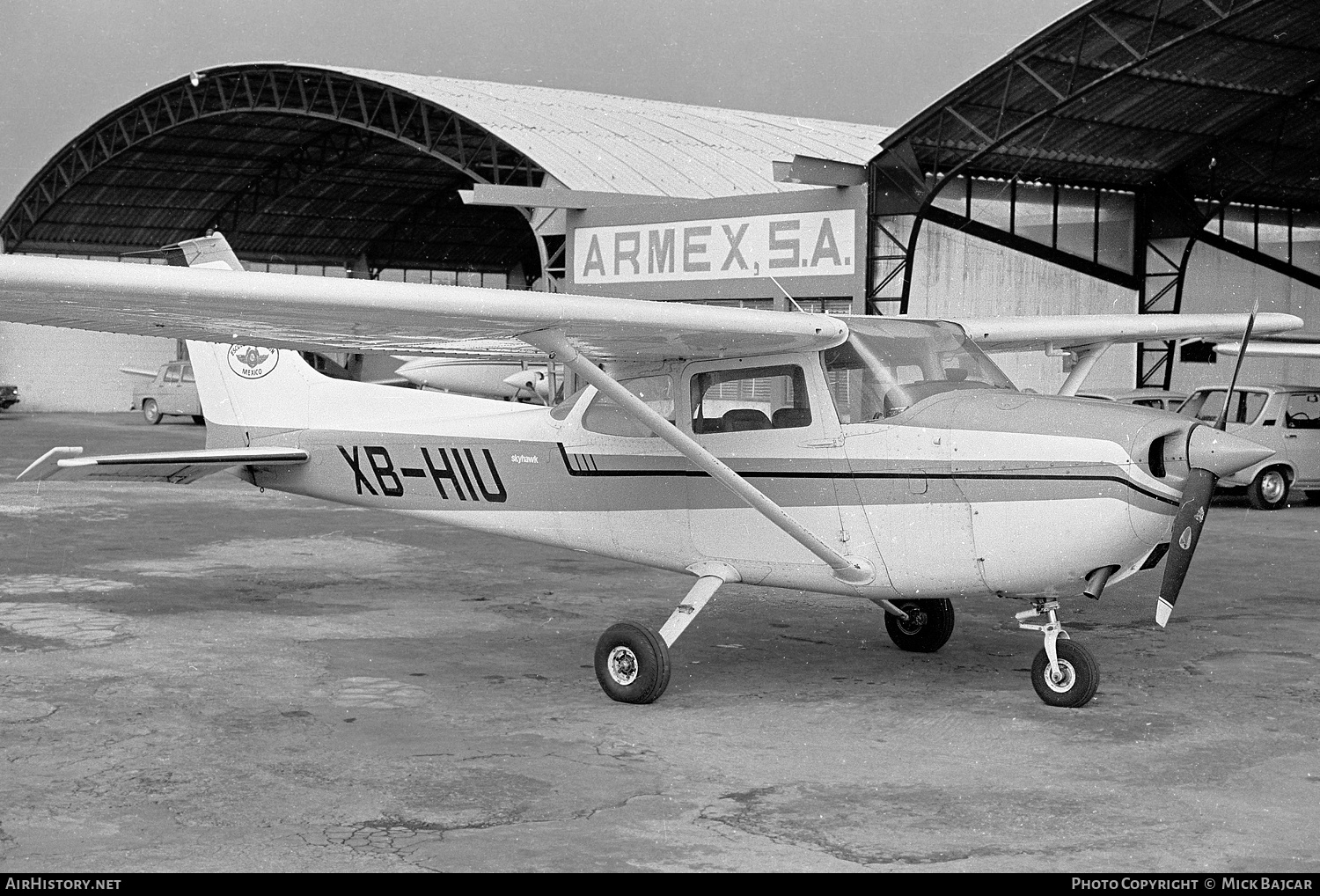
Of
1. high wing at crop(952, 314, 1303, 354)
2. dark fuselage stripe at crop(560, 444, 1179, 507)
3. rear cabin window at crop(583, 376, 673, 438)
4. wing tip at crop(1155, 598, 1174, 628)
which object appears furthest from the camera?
high wing at crop(952, 314, 1303, 354)

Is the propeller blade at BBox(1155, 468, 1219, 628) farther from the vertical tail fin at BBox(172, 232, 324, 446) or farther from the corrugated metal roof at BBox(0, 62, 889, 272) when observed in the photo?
the corrugated metal roof at BBox(0, 62, 889, 272)

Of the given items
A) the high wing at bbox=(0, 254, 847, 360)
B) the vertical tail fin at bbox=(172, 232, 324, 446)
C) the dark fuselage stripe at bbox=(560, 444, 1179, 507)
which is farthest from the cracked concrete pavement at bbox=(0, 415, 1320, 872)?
the high wing at bbox=(0, 254, 847, 360)

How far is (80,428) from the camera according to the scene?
121ft

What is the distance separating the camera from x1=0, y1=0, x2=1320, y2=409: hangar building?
22.2 m

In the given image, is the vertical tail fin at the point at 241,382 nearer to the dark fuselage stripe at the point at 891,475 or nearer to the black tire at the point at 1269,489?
the dark fuselage stripe at the point at 891,475

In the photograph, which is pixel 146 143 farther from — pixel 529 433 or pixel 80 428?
pixel 529 433

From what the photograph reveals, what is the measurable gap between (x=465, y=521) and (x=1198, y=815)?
5.31 metres

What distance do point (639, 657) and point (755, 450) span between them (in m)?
1.38

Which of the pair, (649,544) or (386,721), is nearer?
(386,721)

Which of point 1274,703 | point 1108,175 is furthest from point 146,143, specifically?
point 1274,703

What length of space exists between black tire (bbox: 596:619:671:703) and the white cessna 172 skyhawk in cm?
1

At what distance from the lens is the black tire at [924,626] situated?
8.74 meters

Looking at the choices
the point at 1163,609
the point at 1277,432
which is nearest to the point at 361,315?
the point at 1163,609

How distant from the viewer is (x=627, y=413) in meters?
8.39
